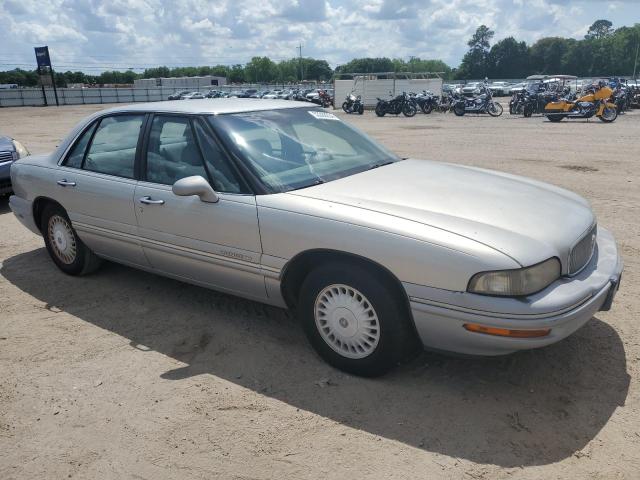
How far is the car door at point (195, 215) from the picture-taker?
3.47m

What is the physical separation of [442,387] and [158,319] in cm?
217

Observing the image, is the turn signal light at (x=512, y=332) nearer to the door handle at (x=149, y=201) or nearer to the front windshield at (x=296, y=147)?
the front windshield at (x=296, y=147)

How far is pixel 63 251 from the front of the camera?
5.00 meters

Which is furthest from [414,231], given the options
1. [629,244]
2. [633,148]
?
[633,148]

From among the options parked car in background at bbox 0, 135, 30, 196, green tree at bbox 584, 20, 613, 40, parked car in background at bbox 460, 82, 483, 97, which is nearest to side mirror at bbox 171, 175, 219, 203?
parked car in background at bbox 0, 135, 30, 196

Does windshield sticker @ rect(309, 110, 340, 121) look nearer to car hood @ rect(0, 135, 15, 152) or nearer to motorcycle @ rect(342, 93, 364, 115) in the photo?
car hood @ rect(0, 135, 15, 152)

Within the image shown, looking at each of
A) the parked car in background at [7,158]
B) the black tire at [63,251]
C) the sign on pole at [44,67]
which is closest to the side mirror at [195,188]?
the black tire at [63,251]

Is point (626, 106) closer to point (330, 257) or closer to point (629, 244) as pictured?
point (629, 244)

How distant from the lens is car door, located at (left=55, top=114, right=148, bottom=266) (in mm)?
4176

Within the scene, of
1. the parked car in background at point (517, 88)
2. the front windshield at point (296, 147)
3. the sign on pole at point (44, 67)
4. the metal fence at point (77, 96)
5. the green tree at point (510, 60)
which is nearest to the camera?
the front windshield at point (296, 147)

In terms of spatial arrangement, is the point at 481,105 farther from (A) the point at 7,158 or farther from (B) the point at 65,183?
(B) the point at 65,183

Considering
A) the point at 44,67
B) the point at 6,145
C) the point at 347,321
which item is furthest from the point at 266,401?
the point at 44,67

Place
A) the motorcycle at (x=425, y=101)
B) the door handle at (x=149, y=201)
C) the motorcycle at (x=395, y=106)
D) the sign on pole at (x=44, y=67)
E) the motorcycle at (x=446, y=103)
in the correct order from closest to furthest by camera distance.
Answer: the door handle at (x=149, y=201), the motorcycle at (x=395, y=106), the motorcycle at (x=425, y=101), the motorcycle at (x=446, y=103), the sign on pole at (x=44, y=67)

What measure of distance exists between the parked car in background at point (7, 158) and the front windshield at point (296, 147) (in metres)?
5.10
